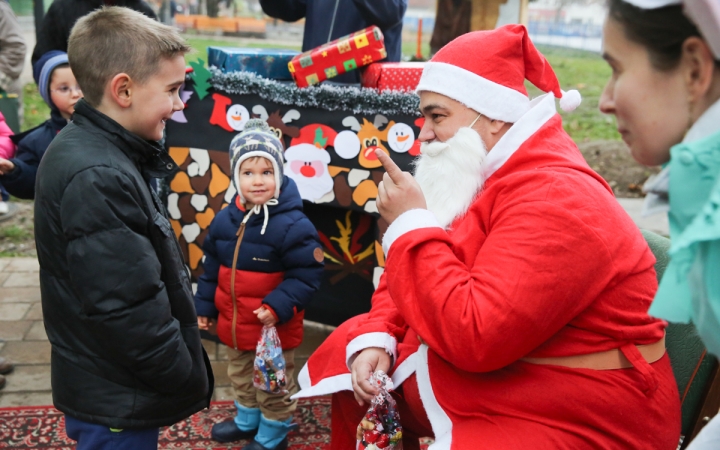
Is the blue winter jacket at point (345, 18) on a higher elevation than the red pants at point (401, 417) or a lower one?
higher

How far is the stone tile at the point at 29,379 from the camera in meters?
3.37

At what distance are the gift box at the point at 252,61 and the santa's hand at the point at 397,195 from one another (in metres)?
1.86

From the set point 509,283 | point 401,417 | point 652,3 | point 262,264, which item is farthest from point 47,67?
point 652,3

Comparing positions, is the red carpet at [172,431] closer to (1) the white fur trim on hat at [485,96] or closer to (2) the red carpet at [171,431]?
(2) the red carpet at [171,431]

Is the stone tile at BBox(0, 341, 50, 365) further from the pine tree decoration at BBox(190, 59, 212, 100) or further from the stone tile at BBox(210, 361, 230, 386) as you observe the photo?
the pine tree decoration at BBox(190, 59, 212, 100)

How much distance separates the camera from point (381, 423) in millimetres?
2039

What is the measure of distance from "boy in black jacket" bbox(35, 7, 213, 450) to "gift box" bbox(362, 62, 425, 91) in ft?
4.51

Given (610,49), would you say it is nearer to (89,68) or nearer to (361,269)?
(89,68)

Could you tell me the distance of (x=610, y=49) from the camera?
4.33 ft

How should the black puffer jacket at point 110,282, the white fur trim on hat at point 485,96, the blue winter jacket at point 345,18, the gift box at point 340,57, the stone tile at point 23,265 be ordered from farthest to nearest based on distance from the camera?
1. the stone tile at point 23,265
2. the blue winter jacket at point 345,18
3. the gift box at point 340,57
4. the white fur trim on hat at point 485,96
5. the black puffer jacket at point 110,282

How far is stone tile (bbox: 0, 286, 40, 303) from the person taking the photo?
435cm

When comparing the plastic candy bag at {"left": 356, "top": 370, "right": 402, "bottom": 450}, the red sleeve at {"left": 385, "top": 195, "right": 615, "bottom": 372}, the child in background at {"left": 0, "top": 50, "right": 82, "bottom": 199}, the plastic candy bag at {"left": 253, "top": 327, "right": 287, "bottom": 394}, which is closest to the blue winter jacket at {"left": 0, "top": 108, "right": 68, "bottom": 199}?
the child in background at {"left": 0, "top": 50, "right": 82, "bottom": 199}

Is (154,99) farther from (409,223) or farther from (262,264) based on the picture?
(262,264)

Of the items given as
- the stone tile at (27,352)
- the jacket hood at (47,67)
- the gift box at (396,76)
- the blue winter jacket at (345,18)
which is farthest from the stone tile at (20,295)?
the gift box at (396,76)
